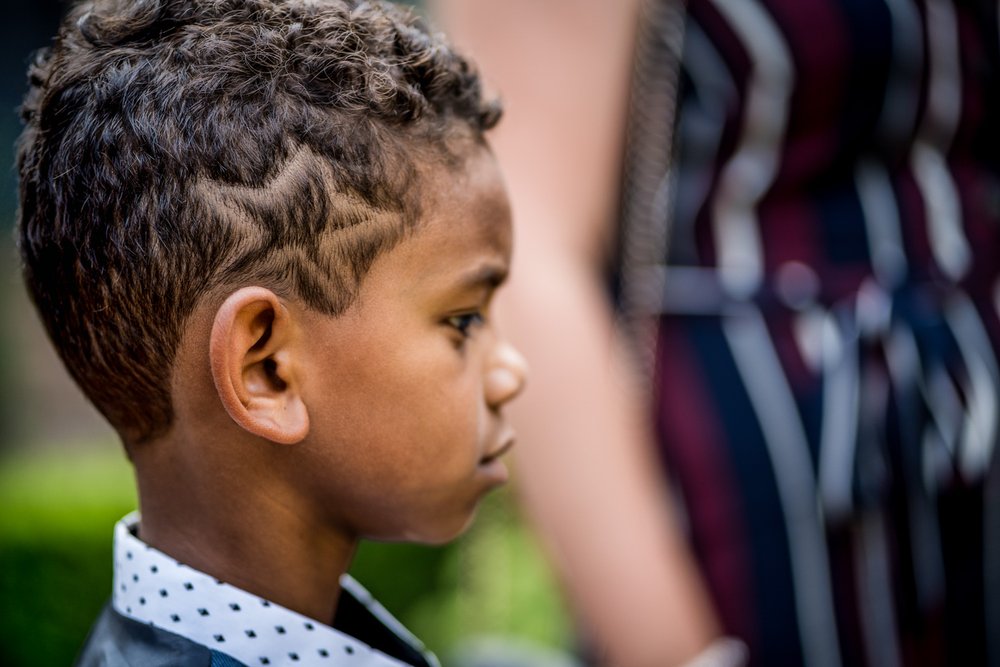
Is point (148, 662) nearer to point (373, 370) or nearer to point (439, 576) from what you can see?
point (373, 370)

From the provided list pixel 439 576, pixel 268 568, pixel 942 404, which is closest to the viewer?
pixel 268 568

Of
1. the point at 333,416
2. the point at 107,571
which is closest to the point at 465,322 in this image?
the point at 333,416

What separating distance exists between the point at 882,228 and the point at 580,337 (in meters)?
0.61

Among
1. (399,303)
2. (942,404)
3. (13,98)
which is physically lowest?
(942,404)

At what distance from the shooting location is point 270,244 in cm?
104

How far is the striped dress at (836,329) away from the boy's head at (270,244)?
69 centimetres

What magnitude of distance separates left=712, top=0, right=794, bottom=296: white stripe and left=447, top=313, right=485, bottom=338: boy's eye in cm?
76

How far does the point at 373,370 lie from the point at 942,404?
109cm

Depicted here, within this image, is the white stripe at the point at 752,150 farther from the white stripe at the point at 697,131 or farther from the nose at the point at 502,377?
the nose at the point at 502,377

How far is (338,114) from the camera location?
108 cm

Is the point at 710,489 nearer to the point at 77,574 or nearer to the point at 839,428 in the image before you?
the point at 839,428

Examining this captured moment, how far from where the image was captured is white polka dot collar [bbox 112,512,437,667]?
1.06m

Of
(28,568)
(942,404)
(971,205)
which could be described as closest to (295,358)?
(942,404)

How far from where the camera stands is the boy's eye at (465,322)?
1.18 m
